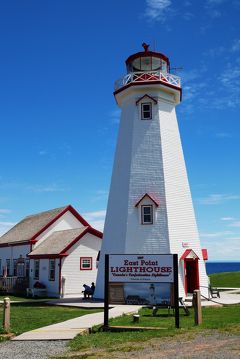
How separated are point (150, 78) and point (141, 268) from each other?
13796mm

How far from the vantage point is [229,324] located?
40.8ft

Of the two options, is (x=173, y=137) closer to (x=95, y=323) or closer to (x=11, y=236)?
(x=95, y=323)

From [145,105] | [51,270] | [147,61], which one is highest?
A: [147,61]

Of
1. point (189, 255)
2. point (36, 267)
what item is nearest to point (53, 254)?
point (36, 267)

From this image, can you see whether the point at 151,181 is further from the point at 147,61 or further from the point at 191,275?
the point at 147,61

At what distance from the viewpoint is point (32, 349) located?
10.3 meters

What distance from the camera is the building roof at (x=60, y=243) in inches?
1122

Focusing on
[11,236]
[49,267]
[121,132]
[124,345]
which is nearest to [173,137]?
[121,132]

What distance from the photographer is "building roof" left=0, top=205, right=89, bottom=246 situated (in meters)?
33.5

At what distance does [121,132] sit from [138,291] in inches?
519

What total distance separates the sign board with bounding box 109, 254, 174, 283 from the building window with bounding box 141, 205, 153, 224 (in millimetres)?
8910

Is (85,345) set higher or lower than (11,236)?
lower

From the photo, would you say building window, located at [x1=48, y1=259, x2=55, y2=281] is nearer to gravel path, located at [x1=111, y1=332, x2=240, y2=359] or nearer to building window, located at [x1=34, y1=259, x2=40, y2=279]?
building window, located at [x1=34, y1=259, x2=40, y2=279]

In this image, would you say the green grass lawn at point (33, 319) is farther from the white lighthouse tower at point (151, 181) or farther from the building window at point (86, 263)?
the building window at point (86, 263)
